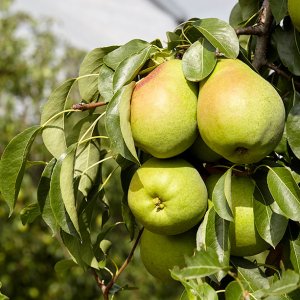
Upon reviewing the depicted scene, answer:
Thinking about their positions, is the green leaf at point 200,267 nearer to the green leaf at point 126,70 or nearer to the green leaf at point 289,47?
the green leaf at point 126,70

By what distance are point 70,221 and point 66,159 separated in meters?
Answer: 0.12

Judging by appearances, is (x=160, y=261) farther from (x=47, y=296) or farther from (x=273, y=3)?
(x=47, y=296)

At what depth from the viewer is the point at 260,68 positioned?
1.31 m

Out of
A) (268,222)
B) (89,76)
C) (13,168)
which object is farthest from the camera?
(89,76)

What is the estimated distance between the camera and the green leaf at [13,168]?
1235 millimetres

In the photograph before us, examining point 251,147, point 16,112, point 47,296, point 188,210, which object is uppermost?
point 251,147

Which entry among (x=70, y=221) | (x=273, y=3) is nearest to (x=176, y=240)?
(x=70, y=221)

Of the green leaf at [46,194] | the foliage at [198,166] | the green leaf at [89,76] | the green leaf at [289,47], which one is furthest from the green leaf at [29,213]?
the green leaf at [289,47]

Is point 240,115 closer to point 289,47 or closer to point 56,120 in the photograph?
point 289,47

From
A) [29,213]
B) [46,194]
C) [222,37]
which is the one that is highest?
[222,37]

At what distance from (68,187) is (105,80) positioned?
0.24 meters

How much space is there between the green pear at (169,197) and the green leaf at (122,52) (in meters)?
0.22

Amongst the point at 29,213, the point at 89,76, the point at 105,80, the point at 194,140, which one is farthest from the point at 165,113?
the point at 29,213

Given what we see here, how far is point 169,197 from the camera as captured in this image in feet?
3.74
